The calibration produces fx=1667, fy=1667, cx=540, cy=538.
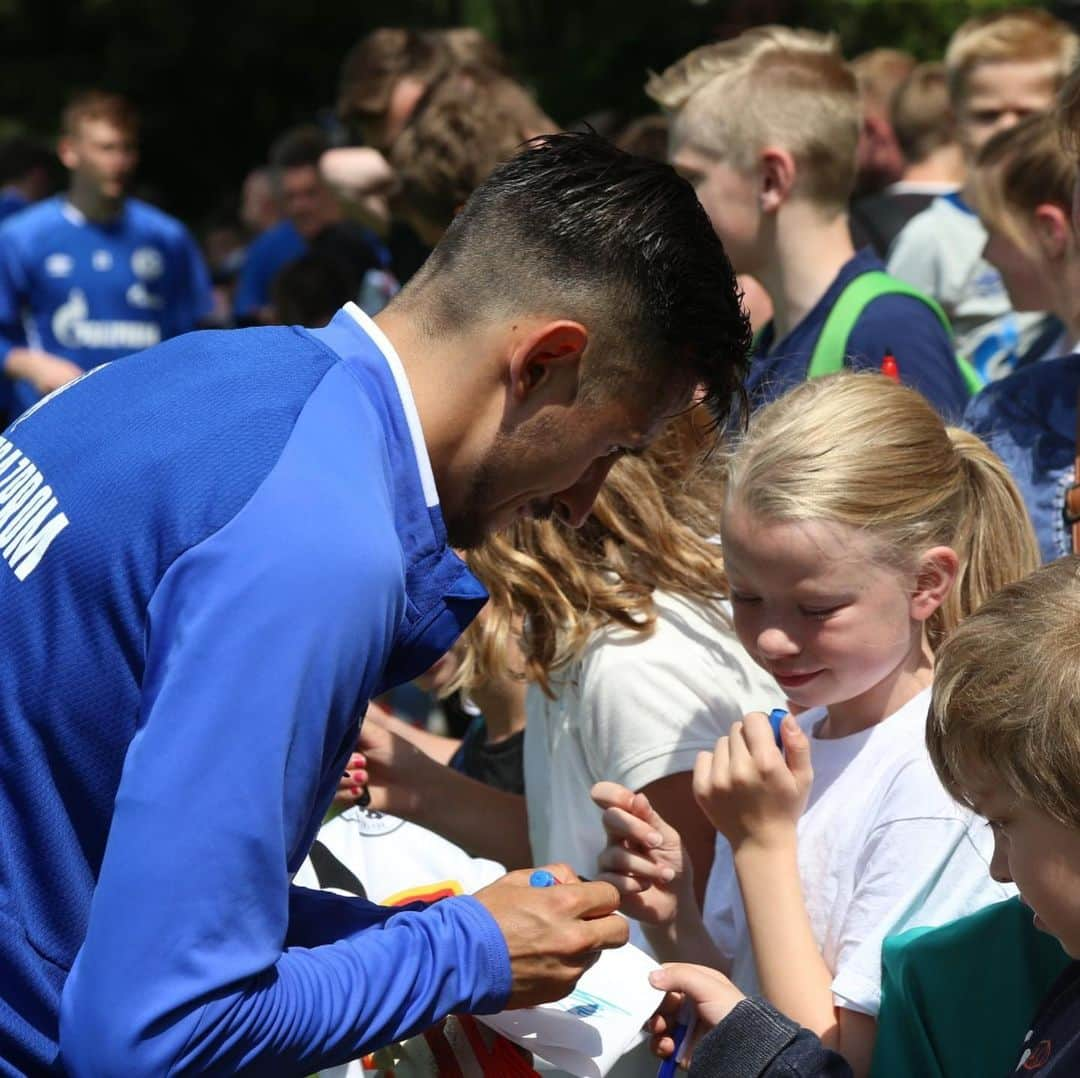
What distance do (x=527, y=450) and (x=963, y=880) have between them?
2.77ft

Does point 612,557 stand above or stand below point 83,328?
above

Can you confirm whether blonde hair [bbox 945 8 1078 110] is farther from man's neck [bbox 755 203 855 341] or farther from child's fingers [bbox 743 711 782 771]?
child's fingers [bbox 743 711 782 771]

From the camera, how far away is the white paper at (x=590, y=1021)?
2.10 meters

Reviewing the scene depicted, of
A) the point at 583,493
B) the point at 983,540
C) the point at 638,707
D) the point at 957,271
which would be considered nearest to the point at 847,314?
the point at 983,540

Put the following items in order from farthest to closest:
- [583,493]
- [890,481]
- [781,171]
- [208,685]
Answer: [781,171]
[890,481]
[583,493]
[208,685]

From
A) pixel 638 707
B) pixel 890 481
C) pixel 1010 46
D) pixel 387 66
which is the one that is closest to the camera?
pixel 890 481

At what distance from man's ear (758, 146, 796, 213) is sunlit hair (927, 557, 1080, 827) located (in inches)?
86.9

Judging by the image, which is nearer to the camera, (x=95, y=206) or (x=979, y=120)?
(x=979, y=120)

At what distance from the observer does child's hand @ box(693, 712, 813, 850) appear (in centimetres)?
225

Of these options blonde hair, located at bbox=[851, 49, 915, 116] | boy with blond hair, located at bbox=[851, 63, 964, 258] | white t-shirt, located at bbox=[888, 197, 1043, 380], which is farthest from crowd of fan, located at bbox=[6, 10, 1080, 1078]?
blonde hair, located at bbox=[851, 49, 915, 116]

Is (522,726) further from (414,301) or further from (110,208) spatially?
(110,208)

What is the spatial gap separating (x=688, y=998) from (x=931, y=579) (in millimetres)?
709

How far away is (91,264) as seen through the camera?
8.59m

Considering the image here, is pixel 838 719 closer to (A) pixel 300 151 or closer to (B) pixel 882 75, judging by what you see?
(B) pixel 882 75
